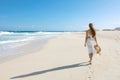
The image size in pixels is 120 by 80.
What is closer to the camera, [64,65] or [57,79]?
[57,79]

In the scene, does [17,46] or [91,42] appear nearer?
[91,42]

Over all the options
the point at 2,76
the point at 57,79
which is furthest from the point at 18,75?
the point at 57,79

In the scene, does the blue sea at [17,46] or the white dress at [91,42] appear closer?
the white dress at [91,42]

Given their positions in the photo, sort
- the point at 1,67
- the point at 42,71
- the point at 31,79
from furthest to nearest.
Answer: the point at 1,67 < the point at 42,71 < the point at 31,79

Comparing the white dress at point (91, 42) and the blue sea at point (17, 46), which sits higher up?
the white dress at point (91, 42)

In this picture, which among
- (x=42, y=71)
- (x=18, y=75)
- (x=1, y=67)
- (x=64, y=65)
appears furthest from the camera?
(x=64, y=65)

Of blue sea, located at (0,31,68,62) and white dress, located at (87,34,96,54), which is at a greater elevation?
white dress, located at (87,34,96,54)

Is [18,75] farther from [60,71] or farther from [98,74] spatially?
[98,74]

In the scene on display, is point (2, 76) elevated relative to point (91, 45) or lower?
lower

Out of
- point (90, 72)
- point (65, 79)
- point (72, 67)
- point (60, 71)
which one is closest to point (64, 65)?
point (72, 67)

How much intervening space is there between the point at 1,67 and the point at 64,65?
8.25 ft

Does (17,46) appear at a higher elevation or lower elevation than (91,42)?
lower

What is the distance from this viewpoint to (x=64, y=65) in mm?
7773

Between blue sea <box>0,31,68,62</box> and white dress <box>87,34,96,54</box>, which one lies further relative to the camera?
blue sea <box>0,31,68,62</box>
